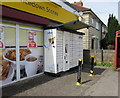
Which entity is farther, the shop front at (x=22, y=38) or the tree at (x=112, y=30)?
the tree at (x=112, y=30)

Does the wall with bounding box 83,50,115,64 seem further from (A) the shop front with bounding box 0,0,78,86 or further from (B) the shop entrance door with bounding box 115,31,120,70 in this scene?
(A) the shop front with bounding box 0,0,78,86

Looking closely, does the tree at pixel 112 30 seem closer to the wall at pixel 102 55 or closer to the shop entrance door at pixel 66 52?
the wall at pixel 102 55

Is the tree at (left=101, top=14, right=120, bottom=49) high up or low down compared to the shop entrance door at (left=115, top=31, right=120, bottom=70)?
up

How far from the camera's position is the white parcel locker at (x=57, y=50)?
5.79 meters

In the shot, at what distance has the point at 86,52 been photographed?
1038 centimetres

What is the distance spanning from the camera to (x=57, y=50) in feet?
19.2

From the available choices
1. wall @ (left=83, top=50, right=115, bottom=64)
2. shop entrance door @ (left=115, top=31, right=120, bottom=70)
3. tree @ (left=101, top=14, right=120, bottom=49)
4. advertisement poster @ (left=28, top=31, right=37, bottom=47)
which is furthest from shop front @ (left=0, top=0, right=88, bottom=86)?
tree @ (left=101, top=14, right=120, bottom=49)

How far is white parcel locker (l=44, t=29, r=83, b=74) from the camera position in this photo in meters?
5.79

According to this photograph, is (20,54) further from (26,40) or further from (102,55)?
(102,55)

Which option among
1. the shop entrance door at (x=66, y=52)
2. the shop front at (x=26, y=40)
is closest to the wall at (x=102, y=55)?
the shop front at (x=26, y=40)

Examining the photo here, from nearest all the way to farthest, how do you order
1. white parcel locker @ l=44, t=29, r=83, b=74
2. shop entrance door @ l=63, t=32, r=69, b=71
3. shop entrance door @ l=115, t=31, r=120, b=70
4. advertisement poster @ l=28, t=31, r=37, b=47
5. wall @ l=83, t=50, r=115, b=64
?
advertisement poster @ l=28, t=31, r=37, b=47 < white parcel locker @ l=44, t=29, r=83, b=74 < shop entrance door @ l=63, t=32, r=69, b=71 < shop entrance door @ l=115, t=31, r=120, b=70 < wall @ l=83, t=50, r=115, b=64

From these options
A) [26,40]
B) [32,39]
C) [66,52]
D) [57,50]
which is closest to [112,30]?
[66,52]

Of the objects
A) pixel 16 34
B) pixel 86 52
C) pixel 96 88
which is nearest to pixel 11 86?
pixel 16 34

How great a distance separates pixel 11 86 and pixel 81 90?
2772 mm
